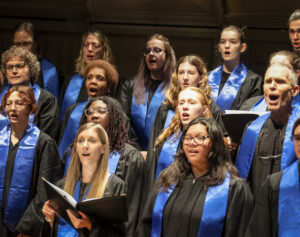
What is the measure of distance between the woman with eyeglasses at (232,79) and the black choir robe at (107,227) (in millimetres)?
1705

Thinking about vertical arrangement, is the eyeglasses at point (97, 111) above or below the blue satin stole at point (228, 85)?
below

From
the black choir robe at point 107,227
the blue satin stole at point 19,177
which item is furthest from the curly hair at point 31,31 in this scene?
the black choir robe at point 107,227

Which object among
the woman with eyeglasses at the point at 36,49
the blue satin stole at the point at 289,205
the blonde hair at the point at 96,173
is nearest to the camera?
the blue satin stole at the point at 289,205

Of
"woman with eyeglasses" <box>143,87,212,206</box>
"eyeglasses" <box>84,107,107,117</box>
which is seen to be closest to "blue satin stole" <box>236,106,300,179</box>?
Answer: "woman with eyeglasses" <box>143,87,212,206</box>

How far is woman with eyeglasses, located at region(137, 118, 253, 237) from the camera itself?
3.66m

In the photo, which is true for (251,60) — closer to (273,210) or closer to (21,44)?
(21,44)

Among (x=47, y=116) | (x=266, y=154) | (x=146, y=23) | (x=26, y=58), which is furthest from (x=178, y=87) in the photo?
(x=146, y=23)

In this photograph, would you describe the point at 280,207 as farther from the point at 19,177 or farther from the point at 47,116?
the point at 47,116

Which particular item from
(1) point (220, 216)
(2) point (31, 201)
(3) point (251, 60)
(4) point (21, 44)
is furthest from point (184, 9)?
(1) point (220, 216)

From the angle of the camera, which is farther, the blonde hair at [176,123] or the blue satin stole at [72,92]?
the blue satin stole at [72,92]

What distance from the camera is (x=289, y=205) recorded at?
353 cm

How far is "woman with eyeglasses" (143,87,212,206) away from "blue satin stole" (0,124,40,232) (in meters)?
0.87

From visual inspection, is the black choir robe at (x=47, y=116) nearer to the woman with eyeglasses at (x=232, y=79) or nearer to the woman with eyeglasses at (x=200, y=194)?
the woman with eyeglasses at (x=232, y=79)

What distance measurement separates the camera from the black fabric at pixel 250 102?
5.03m
